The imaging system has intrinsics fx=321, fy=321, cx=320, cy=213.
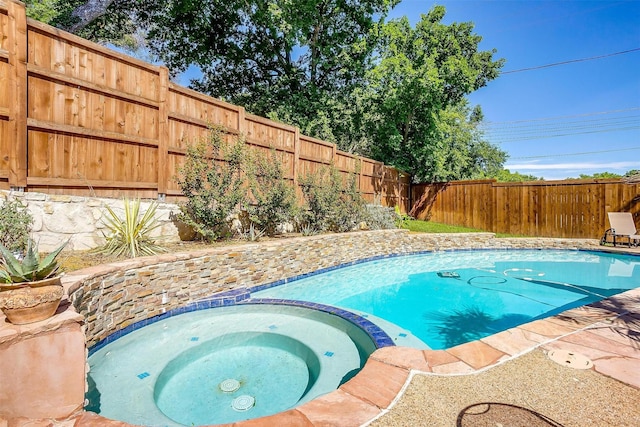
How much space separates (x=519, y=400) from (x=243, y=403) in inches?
82.7

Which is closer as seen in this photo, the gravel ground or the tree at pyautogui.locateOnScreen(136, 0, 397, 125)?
the gravel ground

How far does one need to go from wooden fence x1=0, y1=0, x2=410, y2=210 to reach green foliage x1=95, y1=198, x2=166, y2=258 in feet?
1.63

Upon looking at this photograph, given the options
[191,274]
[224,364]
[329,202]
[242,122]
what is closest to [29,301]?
[224,364]

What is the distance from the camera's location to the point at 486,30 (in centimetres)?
1686

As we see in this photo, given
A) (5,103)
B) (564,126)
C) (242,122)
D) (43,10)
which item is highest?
(564,126)

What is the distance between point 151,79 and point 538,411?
265 inches

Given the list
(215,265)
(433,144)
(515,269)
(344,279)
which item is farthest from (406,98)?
(215,265)

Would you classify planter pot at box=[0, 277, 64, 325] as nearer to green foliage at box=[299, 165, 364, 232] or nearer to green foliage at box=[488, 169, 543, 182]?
green foliage at box=[299, 165, 364, 232]

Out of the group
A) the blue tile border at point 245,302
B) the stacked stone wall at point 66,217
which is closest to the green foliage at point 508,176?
the blue tile border at point 245,302

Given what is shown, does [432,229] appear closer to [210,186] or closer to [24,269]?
[210,186]

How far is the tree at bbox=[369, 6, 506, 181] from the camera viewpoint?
41.5ft

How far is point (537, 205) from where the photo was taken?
39.7 ft

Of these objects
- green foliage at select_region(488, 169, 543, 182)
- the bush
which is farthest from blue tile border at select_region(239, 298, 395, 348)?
green foliage at select_region(488, 169, 543, 182)

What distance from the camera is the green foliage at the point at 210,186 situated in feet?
19.3
